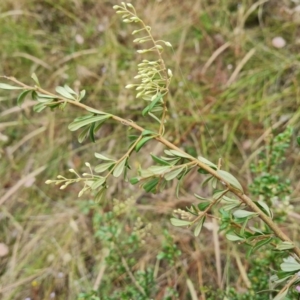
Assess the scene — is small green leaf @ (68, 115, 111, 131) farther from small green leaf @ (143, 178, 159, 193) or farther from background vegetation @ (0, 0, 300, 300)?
background vegetation @ (0, 0, 300, 300)

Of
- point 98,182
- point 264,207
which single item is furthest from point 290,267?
point 98,182

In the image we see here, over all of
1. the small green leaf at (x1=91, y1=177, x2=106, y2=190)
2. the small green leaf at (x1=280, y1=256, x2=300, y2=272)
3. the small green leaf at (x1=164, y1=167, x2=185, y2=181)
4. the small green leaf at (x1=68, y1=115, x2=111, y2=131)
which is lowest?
the small green leaf at (x1=280, y1=256, x2=300, y2=272)

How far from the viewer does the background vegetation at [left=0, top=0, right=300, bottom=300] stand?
1.50m

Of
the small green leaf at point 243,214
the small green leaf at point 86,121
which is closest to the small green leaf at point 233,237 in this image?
the small green leaf at point 243,214

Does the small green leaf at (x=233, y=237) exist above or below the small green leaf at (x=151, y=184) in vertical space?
below

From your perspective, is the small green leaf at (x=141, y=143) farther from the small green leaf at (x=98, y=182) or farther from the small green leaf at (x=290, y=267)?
the small green leaf at (x=290, y=267)

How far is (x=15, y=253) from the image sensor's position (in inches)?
66.2

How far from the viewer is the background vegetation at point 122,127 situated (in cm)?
150

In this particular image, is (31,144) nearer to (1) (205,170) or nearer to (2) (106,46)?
(2) (106,46)

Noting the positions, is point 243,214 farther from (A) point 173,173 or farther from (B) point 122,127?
(B) point 122,127

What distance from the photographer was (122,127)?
5.95ft

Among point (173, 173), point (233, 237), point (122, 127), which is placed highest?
point (173, 173)

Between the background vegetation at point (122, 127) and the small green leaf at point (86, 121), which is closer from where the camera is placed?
the small green leaf at point (86, 121)

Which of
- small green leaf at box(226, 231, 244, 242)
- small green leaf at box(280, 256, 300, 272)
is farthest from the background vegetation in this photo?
small green leaf at box(280, 256, 300, 272)
